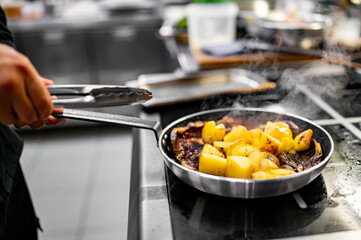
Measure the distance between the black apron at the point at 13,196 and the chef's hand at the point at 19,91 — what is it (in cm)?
59

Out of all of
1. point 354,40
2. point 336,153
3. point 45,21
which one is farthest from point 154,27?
point 336,153

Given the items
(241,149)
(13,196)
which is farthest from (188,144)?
(13,196)

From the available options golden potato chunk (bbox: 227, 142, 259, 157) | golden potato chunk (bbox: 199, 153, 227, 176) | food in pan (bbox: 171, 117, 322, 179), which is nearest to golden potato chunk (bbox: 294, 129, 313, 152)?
food in pan (bbox: 171, 117, 322, 179)

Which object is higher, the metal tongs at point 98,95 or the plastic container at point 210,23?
the metal tongs at point 98,95

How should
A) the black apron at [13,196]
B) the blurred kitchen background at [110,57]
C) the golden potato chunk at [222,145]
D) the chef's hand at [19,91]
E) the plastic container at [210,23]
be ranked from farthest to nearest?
the plastic container at [210,23] < the blurred kitchen background at [110,57] < the black apron at [13,196] < the golden potato chunk at [222,145] < the chef's hand at [19,91]

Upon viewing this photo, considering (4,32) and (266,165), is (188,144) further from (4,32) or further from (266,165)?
(4,32)

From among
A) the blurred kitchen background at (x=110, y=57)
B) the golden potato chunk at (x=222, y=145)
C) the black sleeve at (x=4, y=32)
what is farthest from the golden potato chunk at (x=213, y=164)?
the black sleeve at (x=4, y=32)

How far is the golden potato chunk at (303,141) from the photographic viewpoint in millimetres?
1046

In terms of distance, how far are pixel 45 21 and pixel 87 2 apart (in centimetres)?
59

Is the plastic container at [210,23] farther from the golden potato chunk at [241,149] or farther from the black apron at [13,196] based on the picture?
the golden potato chunk at [241,149]

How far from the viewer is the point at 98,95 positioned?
1.00 m

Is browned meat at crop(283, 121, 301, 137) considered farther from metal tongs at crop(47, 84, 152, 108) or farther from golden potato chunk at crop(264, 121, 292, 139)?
metal tongs at crop(47, 84, 152, 108)

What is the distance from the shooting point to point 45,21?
12.0ft

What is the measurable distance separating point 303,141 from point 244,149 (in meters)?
0.18
